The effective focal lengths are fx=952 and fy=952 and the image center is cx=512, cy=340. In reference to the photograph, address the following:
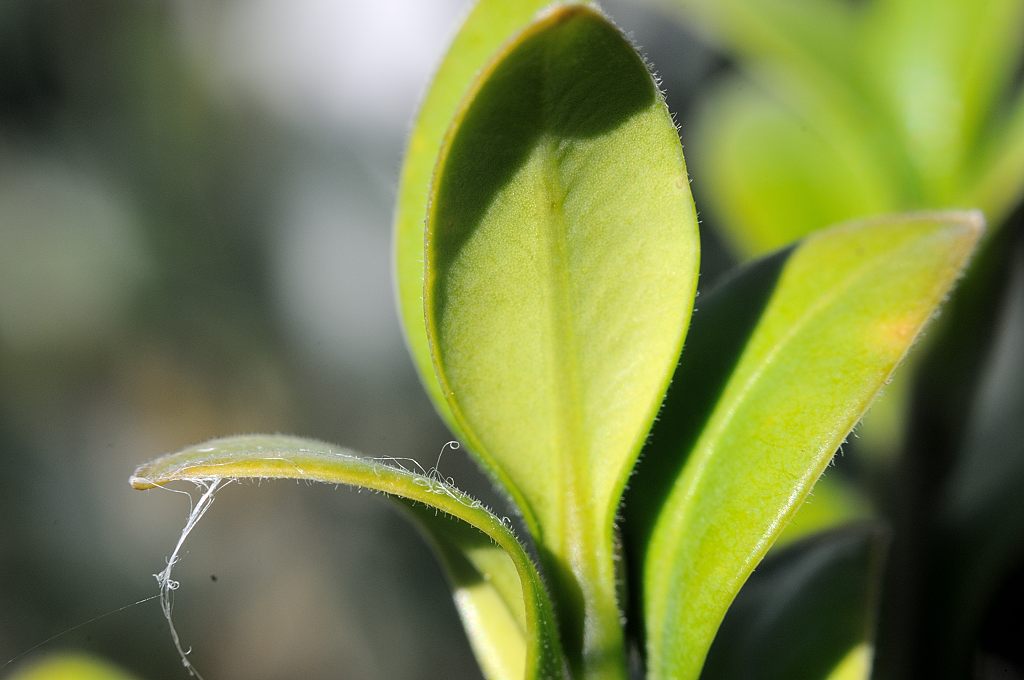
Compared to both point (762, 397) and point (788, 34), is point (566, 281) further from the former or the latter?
point (788, 34)

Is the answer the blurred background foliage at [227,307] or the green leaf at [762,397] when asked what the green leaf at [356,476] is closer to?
the green leaf at [762,397]

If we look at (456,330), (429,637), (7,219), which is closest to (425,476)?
(456,330)

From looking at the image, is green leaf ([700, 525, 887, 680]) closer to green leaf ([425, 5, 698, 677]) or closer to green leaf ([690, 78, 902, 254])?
green leaf ([425, 5, 698, 677])

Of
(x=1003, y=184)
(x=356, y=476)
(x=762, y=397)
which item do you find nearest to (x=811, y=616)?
(x=762, y=397)

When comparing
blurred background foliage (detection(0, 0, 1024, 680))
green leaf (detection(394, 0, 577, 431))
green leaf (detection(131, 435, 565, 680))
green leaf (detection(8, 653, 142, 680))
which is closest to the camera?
green leaf (detection(131, 435, 565, 680))

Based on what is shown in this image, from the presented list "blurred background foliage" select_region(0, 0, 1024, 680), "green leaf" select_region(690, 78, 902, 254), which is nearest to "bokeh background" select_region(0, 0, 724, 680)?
"blurred background foliage" select_region(0, 0, 1024, 680)

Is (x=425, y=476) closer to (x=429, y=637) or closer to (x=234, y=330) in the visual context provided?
(x=429, y=637)

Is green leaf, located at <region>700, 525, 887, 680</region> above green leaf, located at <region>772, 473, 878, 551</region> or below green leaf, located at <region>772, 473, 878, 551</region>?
above
